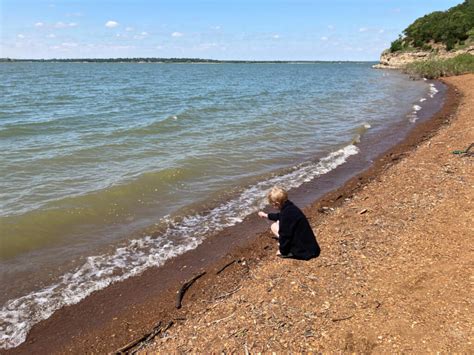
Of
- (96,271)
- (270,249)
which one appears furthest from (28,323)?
(270,249)

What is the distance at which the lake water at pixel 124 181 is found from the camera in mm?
7234

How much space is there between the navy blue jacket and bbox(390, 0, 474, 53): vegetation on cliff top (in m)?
71.9

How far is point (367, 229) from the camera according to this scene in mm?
7379

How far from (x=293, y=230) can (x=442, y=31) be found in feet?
274

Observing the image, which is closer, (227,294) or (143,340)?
(143,340)

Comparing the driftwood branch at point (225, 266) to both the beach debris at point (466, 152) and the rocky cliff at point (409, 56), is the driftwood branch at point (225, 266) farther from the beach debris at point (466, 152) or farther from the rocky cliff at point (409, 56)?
the rocky cliff at point (409, 56)

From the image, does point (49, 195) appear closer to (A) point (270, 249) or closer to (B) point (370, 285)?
(A) point (270, 249)

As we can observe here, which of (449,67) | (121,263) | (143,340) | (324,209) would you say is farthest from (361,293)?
(449,67)

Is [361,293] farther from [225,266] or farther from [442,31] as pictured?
[442,31]

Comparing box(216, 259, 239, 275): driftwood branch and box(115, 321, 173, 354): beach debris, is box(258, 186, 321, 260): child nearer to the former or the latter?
box(216, 259, 239, 275): driftwood branch

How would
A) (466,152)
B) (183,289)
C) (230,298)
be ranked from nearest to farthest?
1. (230,298)
2. (183,289)
3. (466,152)

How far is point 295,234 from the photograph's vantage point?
633 cm

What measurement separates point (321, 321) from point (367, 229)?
10.1 feet

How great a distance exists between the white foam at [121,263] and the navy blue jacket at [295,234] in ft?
8.18
